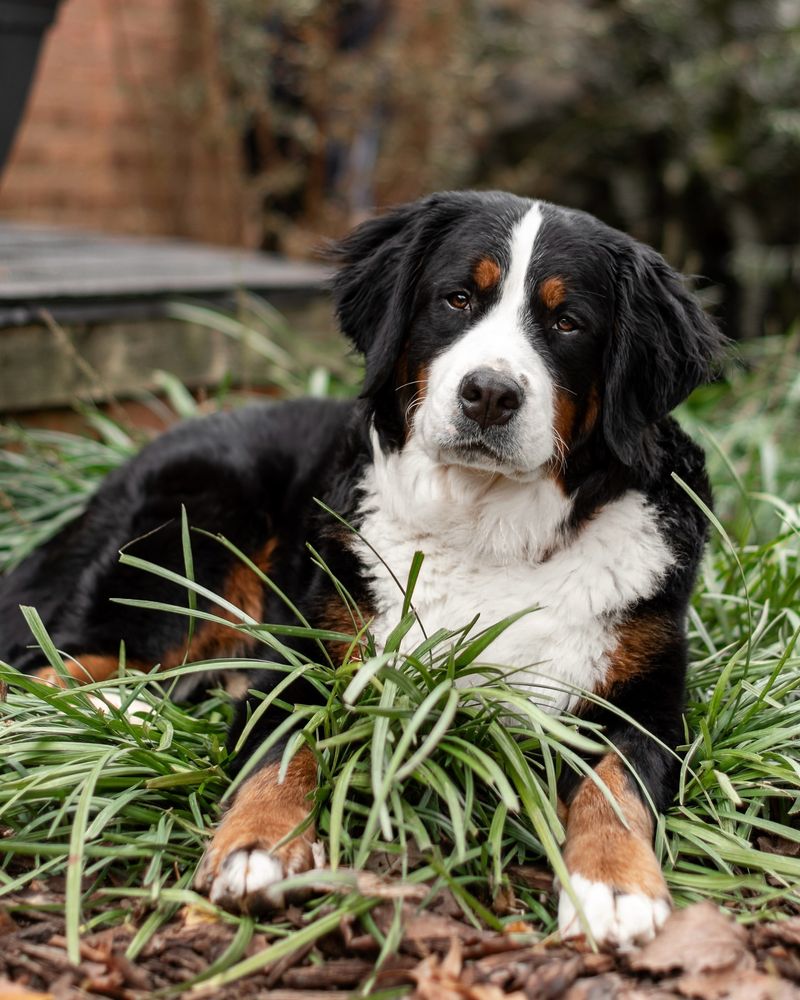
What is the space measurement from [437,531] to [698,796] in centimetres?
91

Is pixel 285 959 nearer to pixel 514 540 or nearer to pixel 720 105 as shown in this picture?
pixel 514 540

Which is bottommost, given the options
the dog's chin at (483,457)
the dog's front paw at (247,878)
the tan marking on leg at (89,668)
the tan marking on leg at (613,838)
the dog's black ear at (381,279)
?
the tan marking on leg at (89,668)

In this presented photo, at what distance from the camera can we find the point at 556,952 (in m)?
2.19

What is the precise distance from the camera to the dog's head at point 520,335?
2.60 m

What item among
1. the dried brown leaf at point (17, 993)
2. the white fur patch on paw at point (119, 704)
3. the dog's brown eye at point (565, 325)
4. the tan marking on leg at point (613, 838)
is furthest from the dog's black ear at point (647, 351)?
the dried brown leaf at point (17, 993)

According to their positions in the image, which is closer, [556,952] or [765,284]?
[556,952]

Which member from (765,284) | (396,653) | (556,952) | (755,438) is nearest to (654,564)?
(396,653)

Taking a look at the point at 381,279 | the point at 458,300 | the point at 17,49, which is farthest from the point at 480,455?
the point at 17,49

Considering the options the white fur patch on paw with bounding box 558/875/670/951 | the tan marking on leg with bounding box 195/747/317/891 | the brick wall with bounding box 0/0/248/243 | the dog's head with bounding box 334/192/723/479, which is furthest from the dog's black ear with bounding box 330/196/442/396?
the brick wall with bounding box 0/0/248/243

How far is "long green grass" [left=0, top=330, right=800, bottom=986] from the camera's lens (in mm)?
2256

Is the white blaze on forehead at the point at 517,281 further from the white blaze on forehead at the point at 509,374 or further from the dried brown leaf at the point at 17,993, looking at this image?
the dried brown leaf at the point at 17,993

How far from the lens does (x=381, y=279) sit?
3.01 m

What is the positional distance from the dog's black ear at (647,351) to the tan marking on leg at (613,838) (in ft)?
2.54

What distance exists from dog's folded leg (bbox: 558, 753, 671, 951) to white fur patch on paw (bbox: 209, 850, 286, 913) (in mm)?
583
